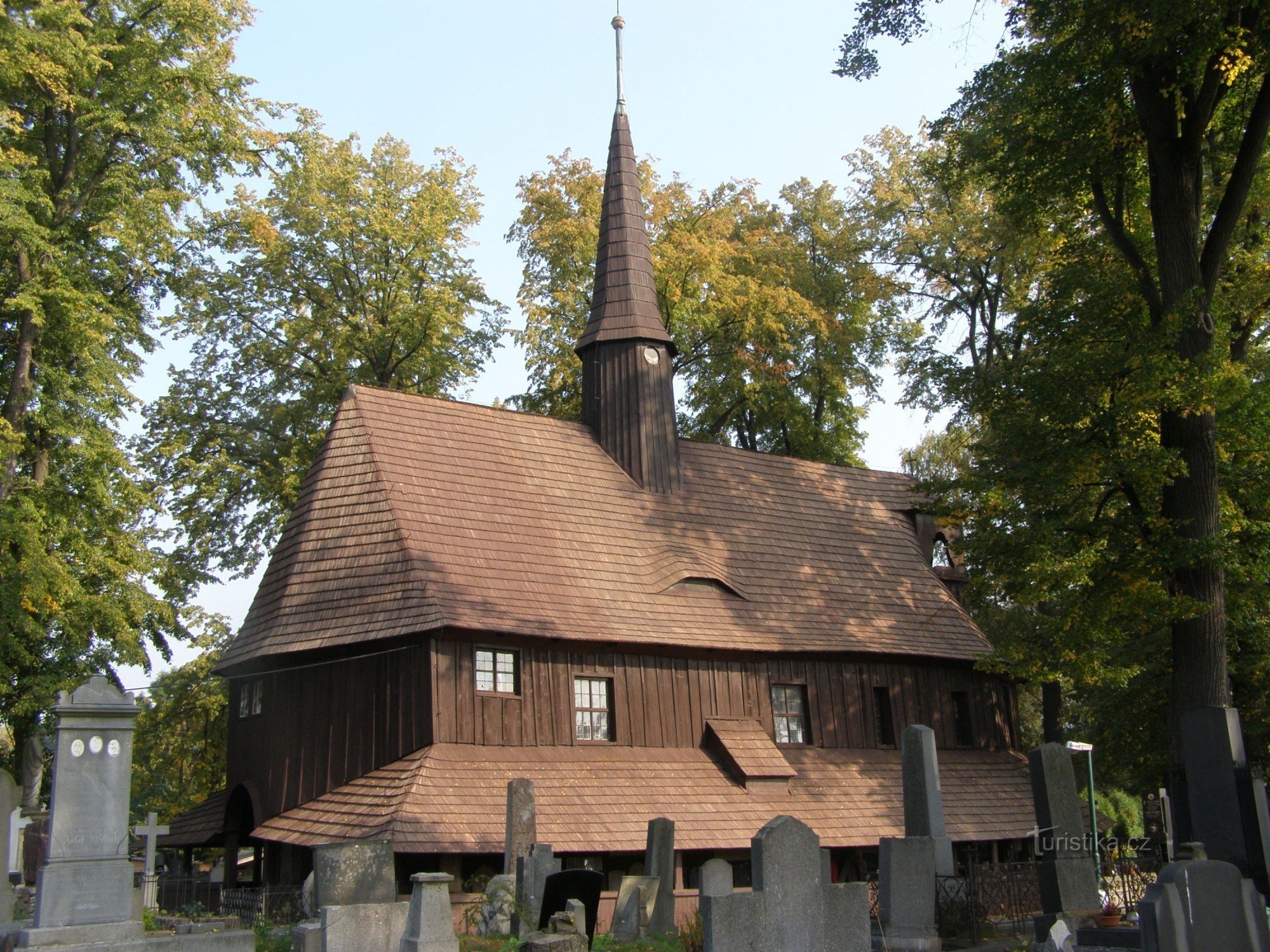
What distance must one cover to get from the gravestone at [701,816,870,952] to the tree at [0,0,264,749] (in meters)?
15.3

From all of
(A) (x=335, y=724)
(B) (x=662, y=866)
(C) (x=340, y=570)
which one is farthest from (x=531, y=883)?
(C) (x=340, y=570)

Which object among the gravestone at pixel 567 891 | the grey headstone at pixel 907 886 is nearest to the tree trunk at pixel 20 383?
the gravestone at pixel 567 891

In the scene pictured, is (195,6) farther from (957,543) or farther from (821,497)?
(957,543)

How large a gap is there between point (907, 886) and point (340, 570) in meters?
10.8

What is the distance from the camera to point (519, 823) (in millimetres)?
16000

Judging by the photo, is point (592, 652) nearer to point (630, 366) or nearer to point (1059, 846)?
point (630, 366)

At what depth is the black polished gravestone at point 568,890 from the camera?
44.8 ft

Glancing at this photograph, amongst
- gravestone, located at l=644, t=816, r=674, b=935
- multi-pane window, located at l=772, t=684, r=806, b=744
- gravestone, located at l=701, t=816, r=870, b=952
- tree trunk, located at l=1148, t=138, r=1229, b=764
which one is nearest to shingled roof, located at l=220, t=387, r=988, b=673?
multi-pane window, located at l=772, t=684, r=806, b=744

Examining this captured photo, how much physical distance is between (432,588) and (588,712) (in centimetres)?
352

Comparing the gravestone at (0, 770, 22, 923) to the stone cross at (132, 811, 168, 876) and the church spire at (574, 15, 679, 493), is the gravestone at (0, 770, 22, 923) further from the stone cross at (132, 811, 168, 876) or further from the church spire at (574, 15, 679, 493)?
the church spire at (574, 15, 679, 493)

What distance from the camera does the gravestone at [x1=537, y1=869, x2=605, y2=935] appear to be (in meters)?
13.6

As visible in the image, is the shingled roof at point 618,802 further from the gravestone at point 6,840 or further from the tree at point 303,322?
the tree at point 303,322

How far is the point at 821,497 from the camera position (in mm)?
26938

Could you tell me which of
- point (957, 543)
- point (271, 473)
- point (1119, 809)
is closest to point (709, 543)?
point (957, 543)
